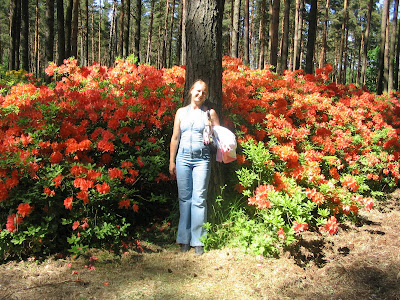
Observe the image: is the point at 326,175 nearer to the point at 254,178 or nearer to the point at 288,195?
the point at 288,195

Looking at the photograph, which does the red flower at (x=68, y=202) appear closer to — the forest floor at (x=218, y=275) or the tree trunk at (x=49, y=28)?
the forest floor at (x=218, y=275)

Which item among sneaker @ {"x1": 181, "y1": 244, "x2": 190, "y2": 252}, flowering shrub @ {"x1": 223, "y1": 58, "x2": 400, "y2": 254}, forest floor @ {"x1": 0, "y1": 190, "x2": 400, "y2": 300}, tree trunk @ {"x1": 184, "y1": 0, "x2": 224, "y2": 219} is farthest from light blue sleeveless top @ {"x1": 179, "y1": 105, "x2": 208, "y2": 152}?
forest floor @ {"x1": 0, "y1": 190, "x2": 400, "y2": 300}

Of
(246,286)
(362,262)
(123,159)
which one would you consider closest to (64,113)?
(123,159)

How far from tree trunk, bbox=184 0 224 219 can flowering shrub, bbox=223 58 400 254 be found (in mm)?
371

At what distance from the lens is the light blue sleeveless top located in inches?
126

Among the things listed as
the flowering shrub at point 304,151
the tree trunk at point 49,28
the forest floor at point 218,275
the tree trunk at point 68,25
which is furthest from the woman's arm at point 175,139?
the tree trunk at point 68,25

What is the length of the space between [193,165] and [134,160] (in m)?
0.80

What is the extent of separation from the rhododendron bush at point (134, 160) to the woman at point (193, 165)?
1.37 feet

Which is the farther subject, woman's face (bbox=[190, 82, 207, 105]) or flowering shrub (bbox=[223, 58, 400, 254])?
flowering shrub (bbox=[223, 58, 400, 254])

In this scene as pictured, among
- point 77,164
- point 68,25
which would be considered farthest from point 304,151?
point 68,25

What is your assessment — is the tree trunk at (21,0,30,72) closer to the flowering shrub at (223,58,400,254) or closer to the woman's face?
the flowering shrub at (223,58,400,254)

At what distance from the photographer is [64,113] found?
3.64 metres

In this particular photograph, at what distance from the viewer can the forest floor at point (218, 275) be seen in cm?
266

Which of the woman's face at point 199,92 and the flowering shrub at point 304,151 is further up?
the woman's face at point 199,92
